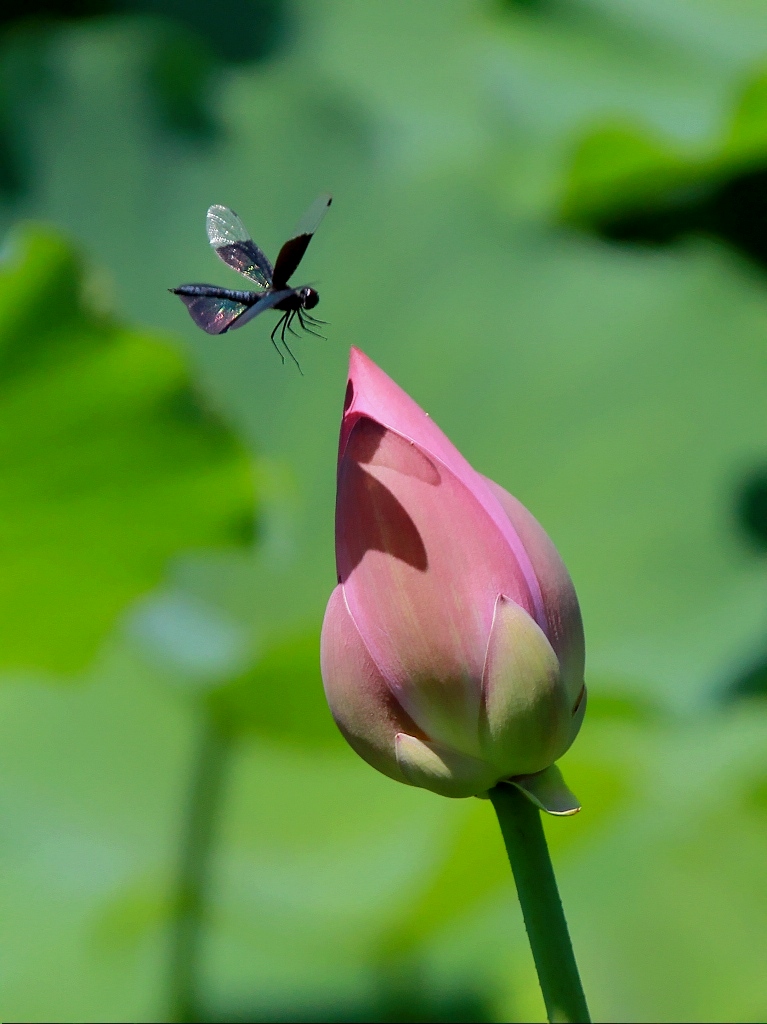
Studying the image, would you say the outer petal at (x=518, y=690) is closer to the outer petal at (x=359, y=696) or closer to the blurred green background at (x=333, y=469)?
the outer petal at (x=359, y=696)

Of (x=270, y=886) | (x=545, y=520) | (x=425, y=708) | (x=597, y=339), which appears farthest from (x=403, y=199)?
(x=425, y=708)

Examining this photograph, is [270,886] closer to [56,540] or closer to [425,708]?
[56,540]

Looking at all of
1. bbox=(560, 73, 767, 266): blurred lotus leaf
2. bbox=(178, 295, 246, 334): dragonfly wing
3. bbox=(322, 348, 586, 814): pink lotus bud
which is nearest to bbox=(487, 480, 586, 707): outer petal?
bbox=(322, 348, 586, 814): pink lotus bud

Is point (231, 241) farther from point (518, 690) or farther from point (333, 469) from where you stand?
point (333, 469)

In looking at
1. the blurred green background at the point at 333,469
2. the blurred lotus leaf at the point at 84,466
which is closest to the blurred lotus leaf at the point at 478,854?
the blurred green background at the point at 333,469

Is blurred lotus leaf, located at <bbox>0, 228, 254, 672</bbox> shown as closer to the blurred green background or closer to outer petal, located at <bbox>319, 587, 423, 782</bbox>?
the blurred green background

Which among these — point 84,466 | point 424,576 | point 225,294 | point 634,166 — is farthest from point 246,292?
point 634,166
